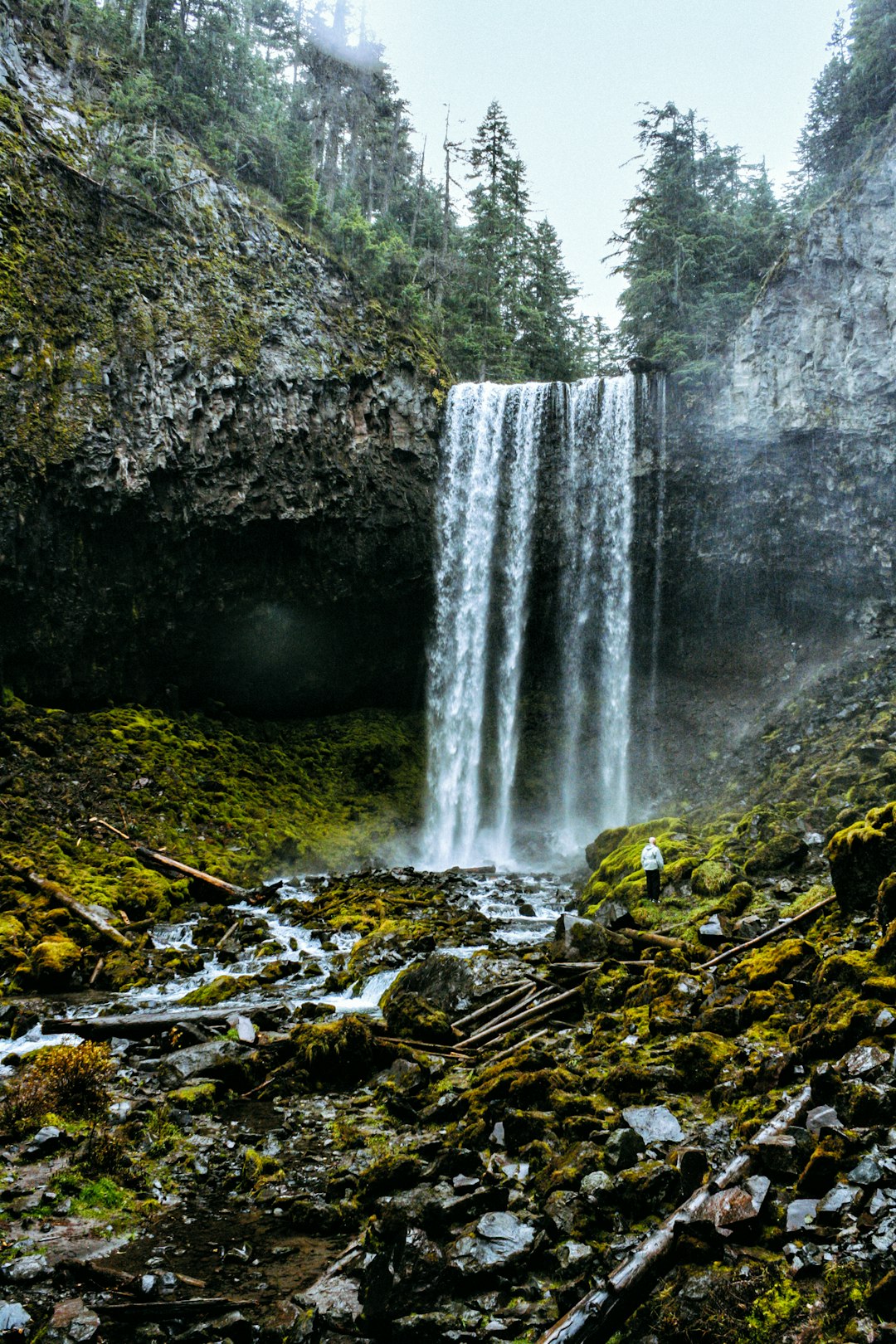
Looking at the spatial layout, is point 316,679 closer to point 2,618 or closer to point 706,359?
point 2,618

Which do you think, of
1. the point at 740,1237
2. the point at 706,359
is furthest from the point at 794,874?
the point at 706,359

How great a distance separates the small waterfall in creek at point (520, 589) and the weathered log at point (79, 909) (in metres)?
12.3

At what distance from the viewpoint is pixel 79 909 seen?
11.6 metres

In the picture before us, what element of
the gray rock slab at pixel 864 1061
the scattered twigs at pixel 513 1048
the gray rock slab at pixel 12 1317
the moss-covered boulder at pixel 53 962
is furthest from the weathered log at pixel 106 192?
the gray rock slab at pixel 864 1061

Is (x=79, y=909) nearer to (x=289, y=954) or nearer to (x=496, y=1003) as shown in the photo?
(x=289, y=954)

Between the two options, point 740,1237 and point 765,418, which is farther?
point 765,418

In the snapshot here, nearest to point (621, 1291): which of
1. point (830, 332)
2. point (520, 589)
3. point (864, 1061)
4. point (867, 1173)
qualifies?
point (867, 1173)

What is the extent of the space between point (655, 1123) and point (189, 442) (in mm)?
18269

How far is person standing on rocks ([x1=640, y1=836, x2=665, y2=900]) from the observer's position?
34.3ft

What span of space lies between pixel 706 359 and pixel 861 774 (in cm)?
1434

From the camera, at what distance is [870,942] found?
565 cm

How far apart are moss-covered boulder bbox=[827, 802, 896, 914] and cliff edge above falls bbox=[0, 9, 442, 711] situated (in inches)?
641

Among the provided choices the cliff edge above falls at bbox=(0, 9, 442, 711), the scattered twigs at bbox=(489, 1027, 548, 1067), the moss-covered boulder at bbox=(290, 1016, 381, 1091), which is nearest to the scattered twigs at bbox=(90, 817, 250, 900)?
the cliff edge above falls at bbox=(0, 9, 442, 711)

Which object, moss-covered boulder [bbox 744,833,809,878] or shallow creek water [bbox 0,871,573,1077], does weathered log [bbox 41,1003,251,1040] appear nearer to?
shallow creek water [bbox 0,871,573,1077]
